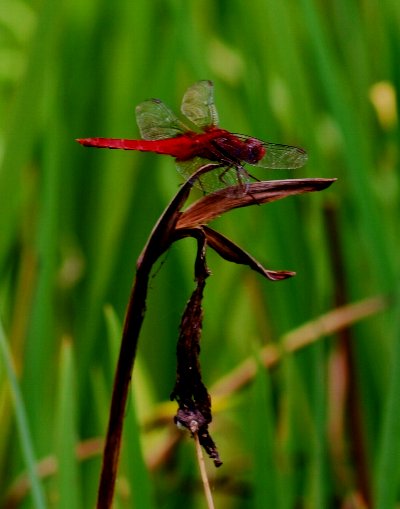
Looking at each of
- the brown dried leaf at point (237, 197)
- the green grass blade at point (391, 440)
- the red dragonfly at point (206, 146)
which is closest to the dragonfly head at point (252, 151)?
the red dragonfly at point (206, 146)

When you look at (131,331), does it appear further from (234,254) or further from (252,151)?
(252,151)

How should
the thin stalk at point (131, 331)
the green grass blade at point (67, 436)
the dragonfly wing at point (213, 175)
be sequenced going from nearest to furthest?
the thin stalk at point (131, 331), the dragonfly wing at point (213, 175), the green grass blade at point (67, 436)

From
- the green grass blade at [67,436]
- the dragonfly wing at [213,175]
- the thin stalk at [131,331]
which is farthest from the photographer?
the green grass blade at [67,436]

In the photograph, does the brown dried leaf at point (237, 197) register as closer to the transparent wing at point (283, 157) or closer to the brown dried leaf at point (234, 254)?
the brown dried leaf at point (234, 254)

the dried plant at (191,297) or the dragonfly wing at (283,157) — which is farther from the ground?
the dragonfly wing at (283,157)

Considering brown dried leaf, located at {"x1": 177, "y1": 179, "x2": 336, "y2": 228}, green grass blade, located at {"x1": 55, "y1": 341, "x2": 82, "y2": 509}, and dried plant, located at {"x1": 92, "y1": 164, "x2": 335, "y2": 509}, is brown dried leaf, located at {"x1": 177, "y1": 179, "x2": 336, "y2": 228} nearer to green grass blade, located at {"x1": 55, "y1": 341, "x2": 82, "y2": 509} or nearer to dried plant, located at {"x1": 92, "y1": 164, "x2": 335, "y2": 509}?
dried plant, located at {"x1": 92, "y1": 164, "x2": 335, "y2": 509}
